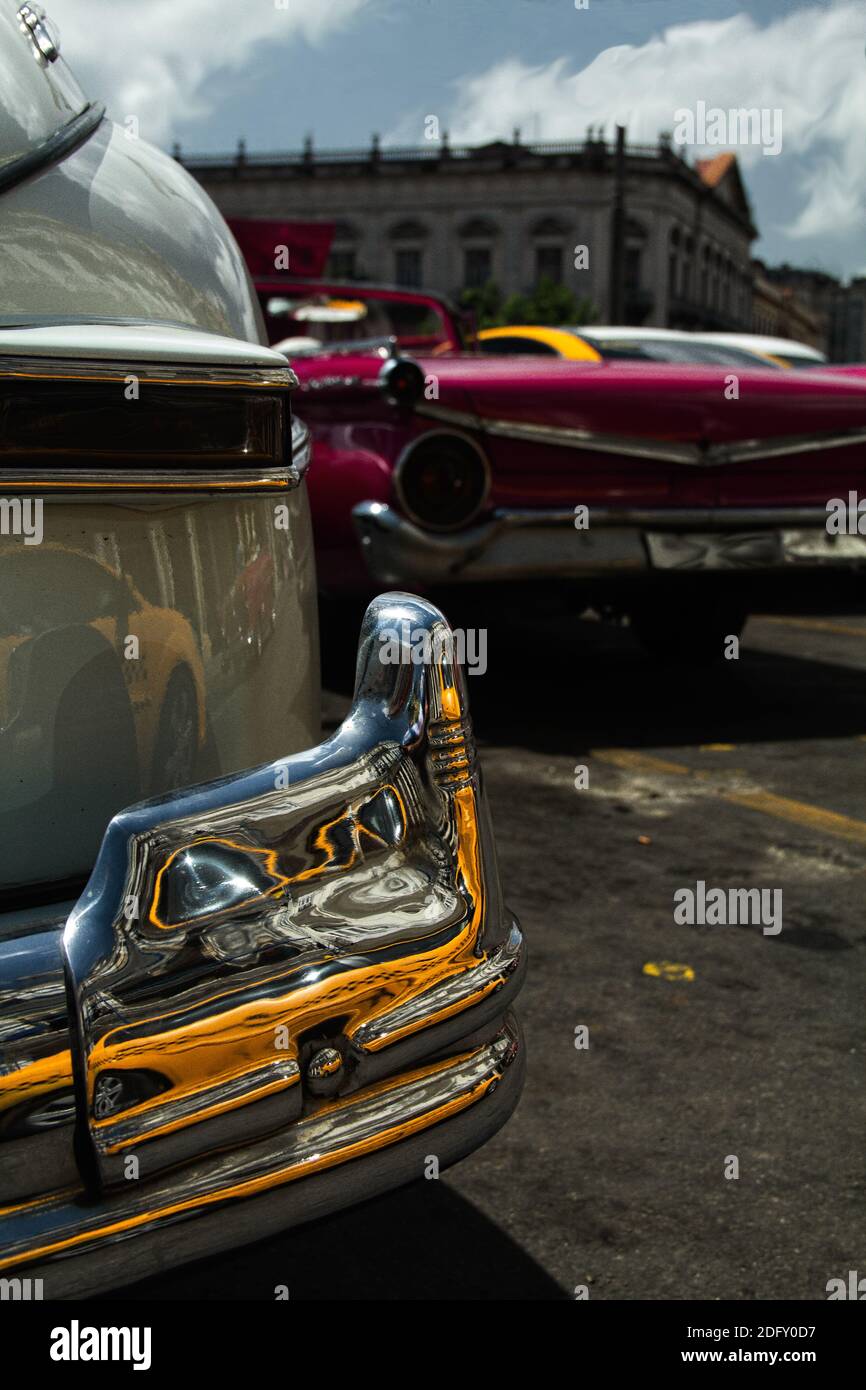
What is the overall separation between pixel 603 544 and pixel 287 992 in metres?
3.43

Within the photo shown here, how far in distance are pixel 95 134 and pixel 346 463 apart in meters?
2.77

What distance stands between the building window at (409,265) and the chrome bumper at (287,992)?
69849 mm

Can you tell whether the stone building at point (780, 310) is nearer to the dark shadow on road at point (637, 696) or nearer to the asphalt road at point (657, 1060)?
the dark shadow on road at point (637, 696)

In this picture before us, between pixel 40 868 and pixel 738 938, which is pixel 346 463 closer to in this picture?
pixel 738 938

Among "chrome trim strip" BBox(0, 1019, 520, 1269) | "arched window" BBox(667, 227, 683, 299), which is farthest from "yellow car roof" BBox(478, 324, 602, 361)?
"arched window" BBox(667, 227, 683, 299)

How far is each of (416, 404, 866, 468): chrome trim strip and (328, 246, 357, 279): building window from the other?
58987 millimetres

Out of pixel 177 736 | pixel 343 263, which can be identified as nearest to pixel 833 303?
pixel 343 263

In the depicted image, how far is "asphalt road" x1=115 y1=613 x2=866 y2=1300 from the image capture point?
189 cm

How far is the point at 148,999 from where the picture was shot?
1.15 metres

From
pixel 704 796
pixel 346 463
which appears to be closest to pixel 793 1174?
pixel 704 796

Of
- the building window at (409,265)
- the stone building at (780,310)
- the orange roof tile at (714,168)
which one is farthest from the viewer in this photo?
the stone building at (780,310)

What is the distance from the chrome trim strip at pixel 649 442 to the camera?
427 cm

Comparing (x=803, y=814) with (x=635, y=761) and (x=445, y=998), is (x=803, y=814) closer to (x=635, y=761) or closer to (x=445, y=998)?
(x=635, y=761)

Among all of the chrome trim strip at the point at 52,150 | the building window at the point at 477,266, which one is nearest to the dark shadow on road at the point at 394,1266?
the chrome trim strip at the point at 52,150
